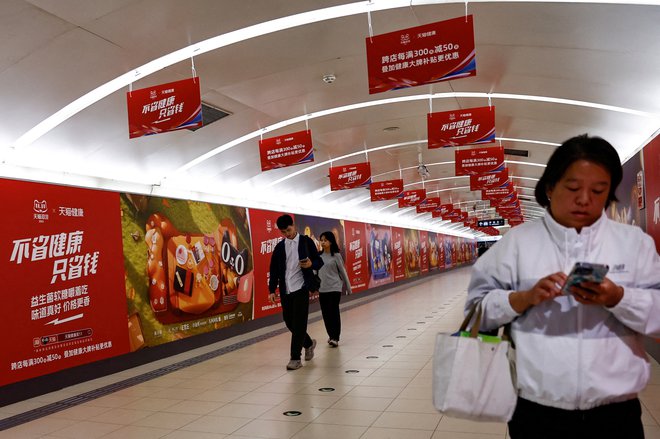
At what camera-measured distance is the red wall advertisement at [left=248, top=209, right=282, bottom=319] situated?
36.9 feet

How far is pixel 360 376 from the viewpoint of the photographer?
616cm

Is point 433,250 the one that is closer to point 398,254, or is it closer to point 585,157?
point 398,254

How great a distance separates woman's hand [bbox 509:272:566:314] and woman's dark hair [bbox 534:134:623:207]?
343mm

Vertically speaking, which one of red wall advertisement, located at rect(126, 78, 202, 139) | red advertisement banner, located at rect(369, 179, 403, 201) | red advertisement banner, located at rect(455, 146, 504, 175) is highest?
red wall advertisement, located at rect(126, 78, 202, 139)

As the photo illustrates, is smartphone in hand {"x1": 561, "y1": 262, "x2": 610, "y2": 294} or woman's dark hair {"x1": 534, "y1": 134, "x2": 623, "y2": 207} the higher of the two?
woman's dark hair {"x1": 534, "y1": 134, "x2": 623, "y2": 207}

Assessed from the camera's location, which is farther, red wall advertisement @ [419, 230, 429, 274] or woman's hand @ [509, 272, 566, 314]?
red wall advertisement @ [419, 230, 429, 274]

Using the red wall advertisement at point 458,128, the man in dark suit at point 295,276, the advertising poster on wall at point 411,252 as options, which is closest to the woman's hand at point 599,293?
the man in dark suit at point 295,276

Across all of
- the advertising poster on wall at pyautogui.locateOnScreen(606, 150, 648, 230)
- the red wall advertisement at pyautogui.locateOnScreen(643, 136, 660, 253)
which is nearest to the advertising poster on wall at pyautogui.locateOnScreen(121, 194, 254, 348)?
the advertising poster on wall at pyautogui.locateOnScreen(606, 150, 648, 230)

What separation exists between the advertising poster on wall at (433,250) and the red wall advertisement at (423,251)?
0.75 meters

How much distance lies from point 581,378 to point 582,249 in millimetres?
352

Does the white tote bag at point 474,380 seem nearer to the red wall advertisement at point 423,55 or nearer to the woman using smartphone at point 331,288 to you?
the red wall advertisement at point 423,55

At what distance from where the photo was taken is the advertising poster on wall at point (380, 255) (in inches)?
747

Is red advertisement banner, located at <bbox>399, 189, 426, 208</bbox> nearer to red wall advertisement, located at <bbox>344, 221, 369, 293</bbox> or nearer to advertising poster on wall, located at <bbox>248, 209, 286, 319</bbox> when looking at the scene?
red wall advertisement, located at <bbox>344, 221, 369, 293</bbox>

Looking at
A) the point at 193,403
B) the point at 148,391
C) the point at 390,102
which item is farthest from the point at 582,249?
the point at 390,102
